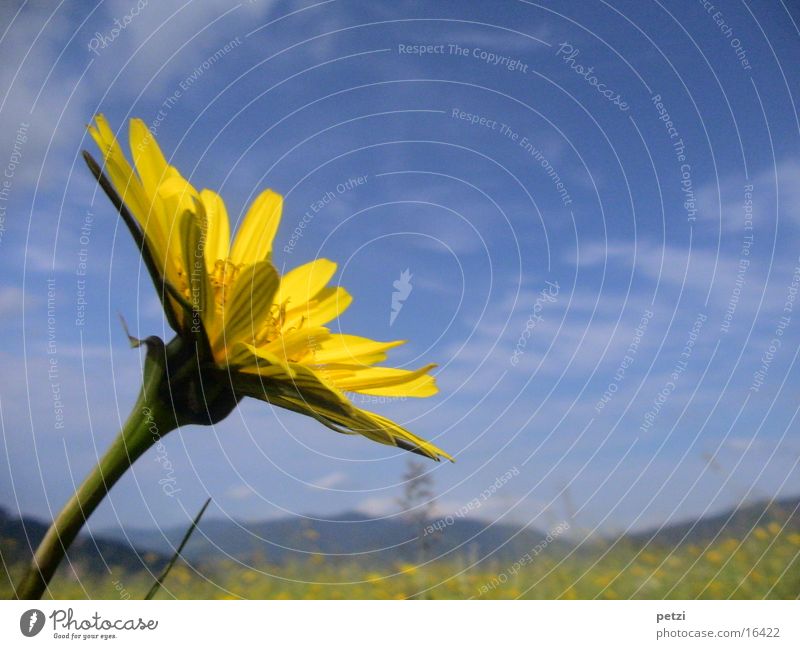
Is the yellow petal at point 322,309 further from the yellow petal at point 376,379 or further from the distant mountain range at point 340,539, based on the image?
the distant mountain range at point 340,539

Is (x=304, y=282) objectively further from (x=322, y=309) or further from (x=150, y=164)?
(x=150, y=164)

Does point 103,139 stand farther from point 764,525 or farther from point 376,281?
point 764,525

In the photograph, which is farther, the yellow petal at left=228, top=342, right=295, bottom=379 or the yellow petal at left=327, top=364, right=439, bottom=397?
the yellow petal at left=327, top=364, right=439, bottom=397

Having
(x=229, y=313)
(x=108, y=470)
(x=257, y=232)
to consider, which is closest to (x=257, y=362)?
(x=229, y=313)

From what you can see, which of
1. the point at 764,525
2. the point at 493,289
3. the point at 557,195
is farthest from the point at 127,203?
the point at 764,525

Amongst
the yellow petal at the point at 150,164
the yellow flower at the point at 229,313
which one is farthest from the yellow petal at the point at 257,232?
the yellow petal at the point at 150,164

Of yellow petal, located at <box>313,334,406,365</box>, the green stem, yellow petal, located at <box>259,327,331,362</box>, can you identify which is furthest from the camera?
yellow petal, located at <box>313,334,406,365</box>

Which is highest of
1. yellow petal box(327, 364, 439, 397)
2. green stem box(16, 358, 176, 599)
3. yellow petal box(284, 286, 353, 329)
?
yellow petal box(284, 286, 353, 329)

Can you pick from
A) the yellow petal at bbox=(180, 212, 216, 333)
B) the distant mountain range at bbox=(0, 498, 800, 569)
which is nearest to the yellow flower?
the yellow petal at bbox=(180, 212, 216, 333)

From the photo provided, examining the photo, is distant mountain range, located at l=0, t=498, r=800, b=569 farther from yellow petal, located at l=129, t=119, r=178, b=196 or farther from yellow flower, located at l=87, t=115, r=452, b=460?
yellow petal, located at l=129, t=119, r=178, b=196
